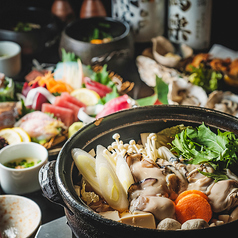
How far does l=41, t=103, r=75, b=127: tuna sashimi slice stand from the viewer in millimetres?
1673

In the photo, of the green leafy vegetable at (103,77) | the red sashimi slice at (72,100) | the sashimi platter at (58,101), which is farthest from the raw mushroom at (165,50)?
the red sashimi slice at (72,100)

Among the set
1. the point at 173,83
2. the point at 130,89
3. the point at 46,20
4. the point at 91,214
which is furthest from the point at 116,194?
the point at 46,20

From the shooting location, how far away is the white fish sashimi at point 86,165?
96 centimetres

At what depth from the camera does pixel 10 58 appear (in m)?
2.02

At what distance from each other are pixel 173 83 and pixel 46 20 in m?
1.23

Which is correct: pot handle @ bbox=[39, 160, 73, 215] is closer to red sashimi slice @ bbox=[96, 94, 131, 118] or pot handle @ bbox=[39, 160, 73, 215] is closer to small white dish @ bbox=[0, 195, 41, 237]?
small white dish @ bbox=[0, 195, 41, 237]

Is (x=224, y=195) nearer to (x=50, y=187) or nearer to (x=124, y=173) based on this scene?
(x=124, y=173)

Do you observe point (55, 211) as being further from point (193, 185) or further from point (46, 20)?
point (46, 20)

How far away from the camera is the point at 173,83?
5.58ft

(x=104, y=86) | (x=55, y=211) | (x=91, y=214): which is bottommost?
(x=55, y=211)

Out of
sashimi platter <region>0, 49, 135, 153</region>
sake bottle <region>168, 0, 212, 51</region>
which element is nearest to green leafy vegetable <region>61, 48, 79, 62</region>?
sashimi platter <region>0, 49, 135, 153</region>

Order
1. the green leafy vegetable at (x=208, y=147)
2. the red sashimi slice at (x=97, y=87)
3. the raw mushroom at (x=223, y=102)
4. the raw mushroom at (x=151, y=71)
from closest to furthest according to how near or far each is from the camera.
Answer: the green leafy vegetable at (x=208, y=147), the raw mushroom at (x=223, y=102), the red sashimi slice at (x=97, y=87), the raw mushroom at (x=151, y=71)

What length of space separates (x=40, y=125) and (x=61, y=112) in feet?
0.47

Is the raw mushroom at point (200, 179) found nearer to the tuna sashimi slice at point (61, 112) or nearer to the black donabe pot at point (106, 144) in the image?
the black donabe pot at point (106, 144)
